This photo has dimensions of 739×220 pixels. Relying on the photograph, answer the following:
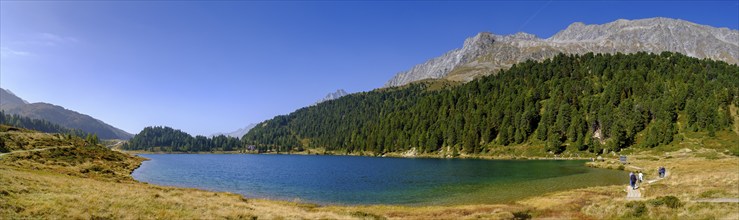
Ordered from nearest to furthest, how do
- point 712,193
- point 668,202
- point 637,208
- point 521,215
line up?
point 668,202, point 637,208, point 712,193, point 521,215

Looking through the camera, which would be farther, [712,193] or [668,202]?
[712,193]

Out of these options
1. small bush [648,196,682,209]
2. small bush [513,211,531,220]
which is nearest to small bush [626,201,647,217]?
small bush [648,196,682,209]

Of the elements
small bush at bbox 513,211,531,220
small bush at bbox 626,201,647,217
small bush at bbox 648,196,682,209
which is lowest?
small bush at bbox 513,211,531,220

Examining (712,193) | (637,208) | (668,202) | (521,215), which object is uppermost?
(712,193)

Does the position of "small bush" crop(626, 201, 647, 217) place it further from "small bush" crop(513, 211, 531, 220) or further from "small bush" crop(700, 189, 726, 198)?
"small bush" crop(513, 211, 531, 220)

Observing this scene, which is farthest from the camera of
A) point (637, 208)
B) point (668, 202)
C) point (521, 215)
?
point (521, 215)

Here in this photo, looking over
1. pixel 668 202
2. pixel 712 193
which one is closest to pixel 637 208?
pixel 668 202

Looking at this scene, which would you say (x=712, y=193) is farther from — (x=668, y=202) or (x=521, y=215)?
(x=521, y=215)

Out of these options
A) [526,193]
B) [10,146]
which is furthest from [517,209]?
[10,146]

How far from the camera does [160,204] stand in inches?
1265

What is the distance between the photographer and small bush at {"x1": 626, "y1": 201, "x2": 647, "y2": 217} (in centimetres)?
3348

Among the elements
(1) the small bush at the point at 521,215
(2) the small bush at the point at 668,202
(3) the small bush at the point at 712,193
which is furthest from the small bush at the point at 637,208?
(1) the small bush at the point at 521,215

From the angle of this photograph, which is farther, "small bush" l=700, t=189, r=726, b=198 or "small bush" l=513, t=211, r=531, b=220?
"small bush" l=700, t=189, r=726, b=198

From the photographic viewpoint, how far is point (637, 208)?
3422cm
